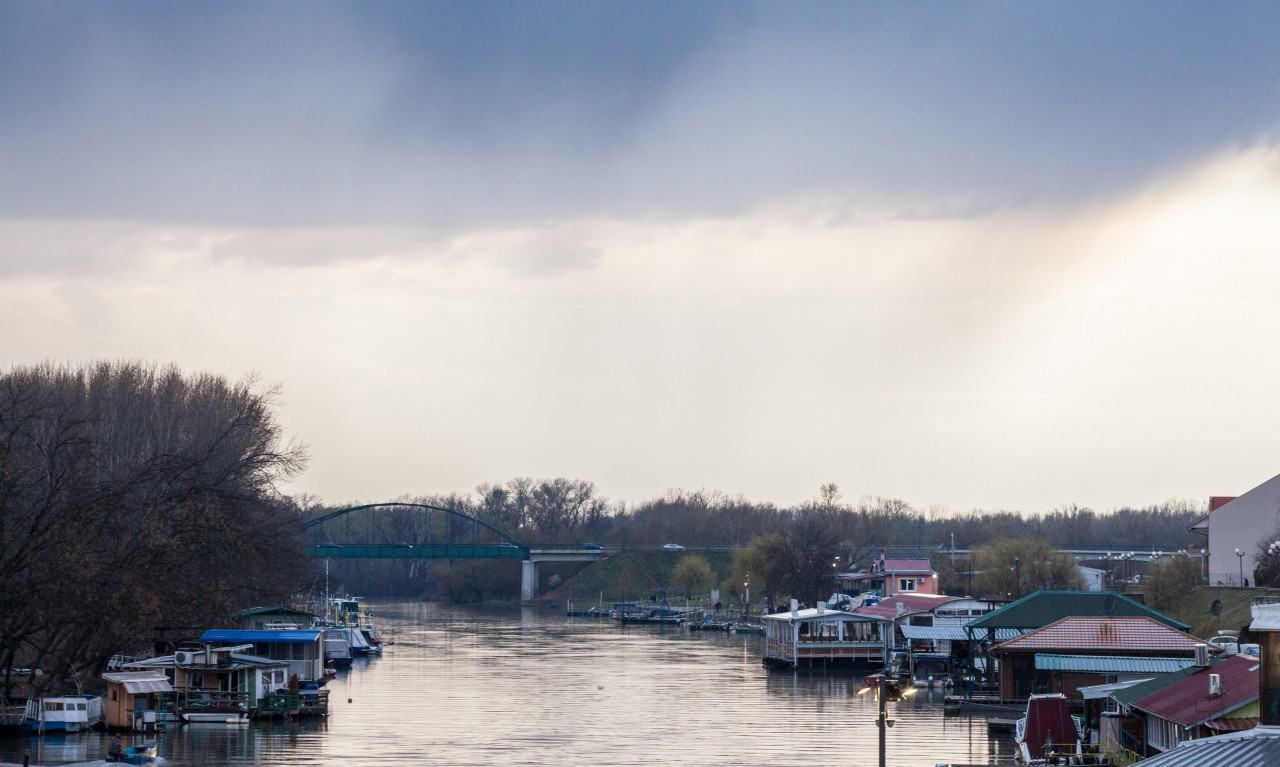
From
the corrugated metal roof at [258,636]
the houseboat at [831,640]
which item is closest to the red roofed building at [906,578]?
the houseboat at [831,640]

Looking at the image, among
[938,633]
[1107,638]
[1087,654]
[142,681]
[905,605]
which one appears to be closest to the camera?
[142,681]

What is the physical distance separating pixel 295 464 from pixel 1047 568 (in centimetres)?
6027

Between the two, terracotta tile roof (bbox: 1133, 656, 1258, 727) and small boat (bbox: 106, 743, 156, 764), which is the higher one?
terracotta tile roof (bbox: 1133, 656, 1258, 727)

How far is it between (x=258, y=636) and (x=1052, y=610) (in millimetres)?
38634

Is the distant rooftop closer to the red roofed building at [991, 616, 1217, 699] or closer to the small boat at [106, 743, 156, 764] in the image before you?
the red roofed building at [991, 616, 1217, 699]

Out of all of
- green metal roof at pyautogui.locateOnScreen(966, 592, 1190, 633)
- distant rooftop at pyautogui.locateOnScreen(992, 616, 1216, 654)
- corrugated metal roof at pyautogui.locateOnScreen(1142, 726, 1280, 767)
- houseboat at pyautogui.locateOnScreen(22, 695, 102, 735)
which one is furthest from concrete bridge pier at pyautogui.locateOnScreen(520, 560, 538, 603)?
corrugated metal roof at pyautogui.locateOnScreen(1142, 726, 1280, 767)

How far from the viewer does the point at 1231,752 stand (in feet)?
79.2

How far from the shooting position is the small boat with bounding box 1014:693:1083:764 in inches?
1757

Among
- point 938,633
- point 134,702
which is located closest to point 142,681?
point 134,702

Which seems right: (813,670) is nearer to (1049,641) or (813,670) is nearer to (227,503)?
(1049,641)

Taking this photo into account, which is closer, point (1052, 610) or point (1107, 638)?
point (1107, 638)

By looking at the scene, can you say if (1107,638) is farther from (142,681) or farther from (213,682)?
(142,681)

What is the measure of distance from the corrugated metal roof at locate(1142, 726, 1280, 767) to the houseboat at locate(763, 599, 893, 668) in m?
62.4

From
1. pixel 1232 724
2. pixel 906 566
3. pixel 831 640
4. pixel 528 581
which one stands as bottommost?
pixel 528 581
